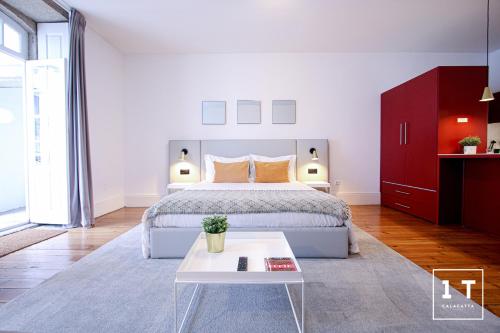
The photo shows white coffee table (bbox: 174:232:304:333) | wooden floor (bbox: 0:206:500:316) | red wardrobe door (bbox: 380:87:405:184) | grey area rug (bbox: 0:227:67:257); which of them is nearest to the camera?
white coffee table (bbox: 174:232:304:333)

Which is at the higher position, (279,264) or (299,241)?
(279,264)

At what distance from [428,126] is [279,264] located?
341cm

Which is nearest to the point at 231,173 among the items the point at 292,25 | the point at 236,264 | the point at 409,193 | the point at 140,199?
the point at 140,199

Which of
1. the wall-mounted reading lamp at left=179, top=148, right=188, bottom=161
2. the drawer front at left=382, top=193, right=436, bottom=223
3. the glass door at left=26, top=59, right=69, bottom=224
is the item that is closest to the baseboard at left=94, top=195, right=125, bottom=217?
the glass door at left=26, top=59, right=69, bottom=224

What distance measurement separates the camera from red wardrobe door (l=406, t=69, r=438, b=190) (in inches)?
145

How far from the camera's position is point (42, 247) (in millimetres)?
2855

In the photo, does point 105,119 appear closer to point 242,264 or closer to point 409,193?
point 242,264

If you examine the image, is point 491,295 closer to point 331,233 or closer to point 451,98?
point 331,233

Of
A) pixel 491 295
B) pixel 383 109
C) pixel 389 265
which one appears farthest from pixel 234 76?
pixel 491 295

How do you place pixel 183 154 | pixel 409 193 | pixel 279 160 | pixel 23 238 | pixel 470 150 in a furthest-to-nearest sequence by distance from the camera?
pixel 183 154, pixel 279 160, pixel 409 193, pixel 470 150, pixel 23 238

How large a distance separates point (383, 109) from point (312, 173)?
68.2 inches

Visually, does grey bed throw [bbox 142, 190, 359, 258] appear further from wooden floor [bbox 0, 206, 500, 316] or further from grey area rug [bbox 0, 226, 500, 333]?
wooden floor [bbox 0, 206, 500, 316]

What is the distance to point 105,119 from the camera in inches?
176

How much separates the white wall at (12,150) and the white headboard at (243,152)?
298 centimetres
